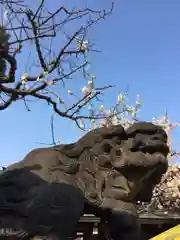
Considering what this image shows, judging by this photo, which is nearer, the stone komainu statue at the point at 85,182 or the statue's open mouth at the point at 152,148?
the stone komainu statue at the point at 85,182

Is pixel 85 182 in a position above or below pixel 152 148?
below

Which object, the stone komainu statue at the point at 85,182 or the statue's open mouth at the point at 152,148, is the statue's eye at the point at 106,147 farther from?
Answer: the statue's open mouth at the point at 152,148

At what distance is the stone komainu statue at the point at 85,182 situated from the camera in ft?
10.2

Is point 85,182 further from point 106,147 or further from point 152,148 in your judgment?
point 152,148

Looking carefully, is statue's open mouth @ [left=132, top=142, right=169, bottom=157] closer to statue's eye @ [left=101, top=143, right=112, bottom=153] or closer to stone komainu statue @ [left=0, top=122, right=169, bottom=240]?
stone komainu statue @ [left=0, top=122, right=169, bottom=240]

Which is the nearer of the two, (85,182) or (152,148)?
(85,182)

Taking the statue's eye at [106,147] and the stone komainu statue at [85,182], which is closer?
the stone komainu statue at [85,182]

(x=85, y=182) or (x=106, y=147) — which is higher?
(x=106, y=147)

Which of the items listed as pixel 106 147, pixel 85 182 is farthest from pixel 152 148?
pixel 85 182

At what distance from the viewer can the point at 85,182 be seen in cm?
337

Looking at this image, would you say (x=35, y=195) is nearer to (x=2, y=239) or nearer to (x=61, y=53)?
(x=2, y=239)

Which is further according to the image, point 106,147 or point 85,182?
point 106,147

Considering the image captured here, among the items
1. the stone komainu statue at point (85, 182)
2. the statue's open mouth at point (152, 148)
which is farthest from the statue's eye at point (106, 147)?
the statue's open mouth at point (152, 148)

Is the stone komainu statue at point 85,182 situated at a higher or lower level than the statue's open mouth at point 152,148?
lower
